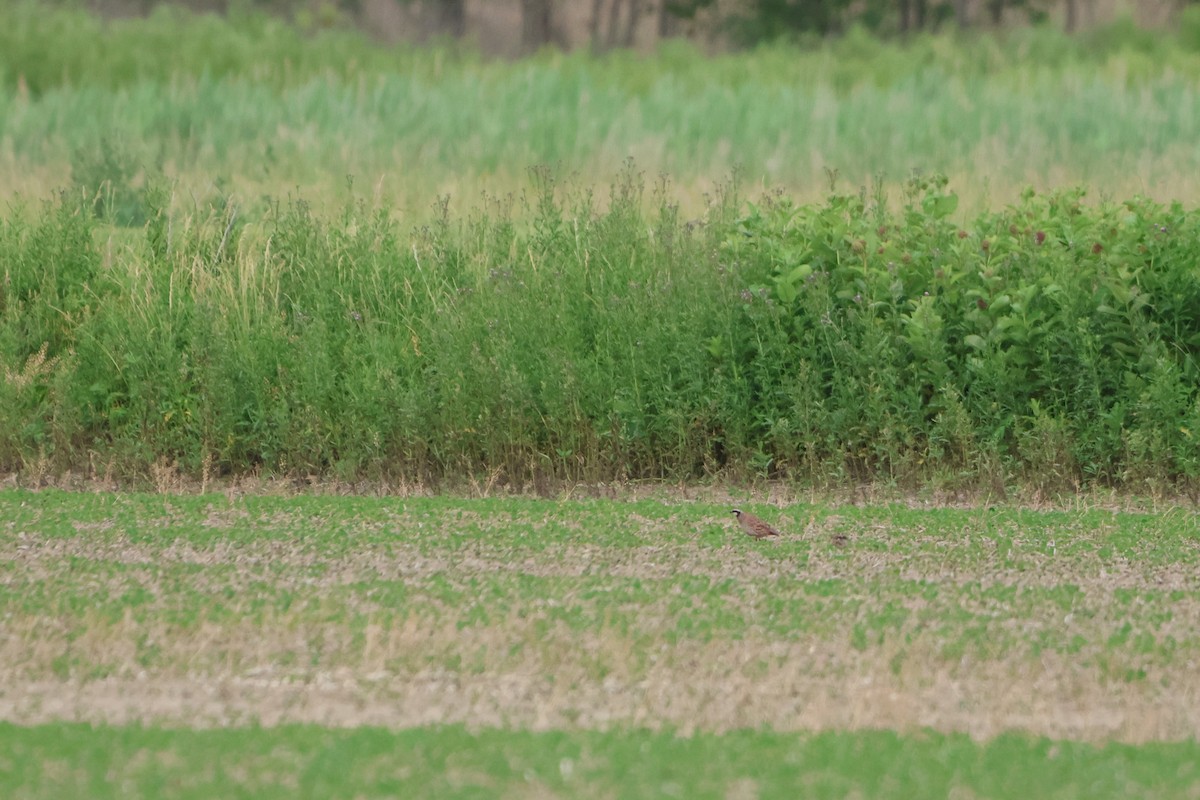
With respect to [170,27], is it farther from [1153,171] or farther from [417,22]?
[1153,171]

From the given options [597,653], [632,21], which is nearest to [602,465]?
[597,653]

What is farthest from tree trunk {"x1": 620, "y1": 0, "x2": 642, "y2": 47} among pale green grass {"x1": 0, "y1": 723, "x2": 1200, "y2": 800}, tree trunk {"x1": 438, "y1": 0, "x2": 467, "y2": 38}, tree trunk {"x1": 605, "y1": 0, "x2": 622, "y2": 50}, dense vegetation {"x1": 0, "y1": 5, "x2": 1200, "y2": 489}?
pale green grass {"x1": 0, "y1": 723, "x2": 1200, "y2": 800}

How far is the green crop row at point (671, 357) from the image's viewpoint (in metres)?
10.5

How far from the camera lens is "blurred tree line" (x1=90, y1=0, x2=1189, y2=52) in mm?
35719

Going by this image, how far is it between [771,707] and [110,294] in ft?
24.9

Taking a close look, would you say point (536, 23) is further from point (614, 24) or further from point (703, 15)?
point (614, 24)

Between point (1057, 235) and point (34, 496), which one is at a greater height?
point (1057, 235)

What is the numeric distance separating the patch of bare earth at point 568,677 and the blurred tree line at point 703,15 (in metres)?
26.5

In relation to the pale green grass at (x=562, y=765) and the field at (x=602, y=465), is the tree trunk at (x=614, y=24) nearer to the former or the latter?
the field at (x=602, y=465)

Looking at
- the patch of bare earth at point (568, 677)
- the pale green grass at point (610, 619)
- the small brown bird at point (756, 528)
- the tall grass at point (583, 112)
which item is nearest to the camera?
the patch of bare earth at point (568, 677)

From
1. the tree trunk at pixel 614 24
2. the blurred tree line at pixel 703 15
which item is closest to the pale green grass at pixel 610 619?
the blurred tree line at pixel 703 15

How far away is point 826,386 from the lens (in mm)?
10828

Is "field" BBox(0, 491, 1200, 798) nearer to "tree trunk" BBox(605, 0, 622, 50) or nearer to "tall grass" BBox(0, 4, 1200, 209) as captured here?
"tall grass" BBox(0, 4, 1200, 209)

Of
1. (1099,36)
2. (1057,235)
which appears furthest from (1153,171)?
(1099,36)
